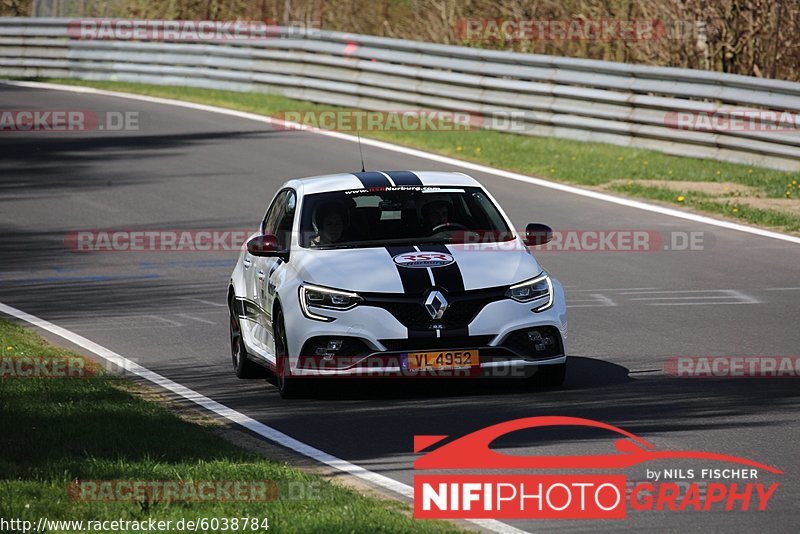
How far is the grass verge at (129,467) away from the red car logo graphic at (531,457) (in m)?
0.85

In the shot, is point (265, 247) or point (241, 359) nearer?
point (265, 247)

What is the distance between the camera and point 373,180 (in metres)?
12.4

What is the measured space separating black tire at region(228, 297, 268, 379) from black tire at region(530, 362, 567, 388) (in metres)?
2.28

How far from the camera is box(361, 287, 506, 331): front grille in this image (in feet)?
35.3

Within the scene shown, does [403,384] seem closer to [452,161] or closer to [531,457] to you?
[531,457]

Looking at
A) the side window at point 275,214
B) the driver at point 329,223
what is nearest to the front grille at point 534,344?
the driver at point 329,223

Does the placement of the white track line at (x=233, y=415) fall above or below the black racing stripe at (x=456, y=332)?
below

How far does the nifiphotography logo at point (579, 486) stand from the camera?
779cm

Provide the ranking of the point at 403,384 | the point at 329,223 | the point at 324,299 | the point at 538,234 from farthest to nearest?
the point at 538,234 < the point at 329,223 < the point at 403,384 < the point at 324,299

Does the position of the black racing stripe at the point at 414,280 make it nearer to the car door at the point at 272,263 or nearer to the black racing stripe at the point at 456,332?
the black racing stripe at the point at 456,332

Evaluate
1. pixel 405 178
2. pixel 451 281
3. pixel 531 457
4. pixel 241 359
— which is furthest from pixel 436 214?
pixel 531 457

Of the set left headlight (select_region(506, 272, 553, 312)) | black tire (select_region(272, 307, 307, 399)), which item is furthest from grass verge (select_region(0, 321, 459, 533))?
left headlight (select_region(506, 272, 553, 312))

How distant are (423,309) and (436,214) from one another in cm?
143

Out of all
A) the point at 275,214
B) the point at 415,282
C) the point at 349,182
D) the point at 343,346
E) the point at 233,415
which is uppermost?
the point at 349,182
